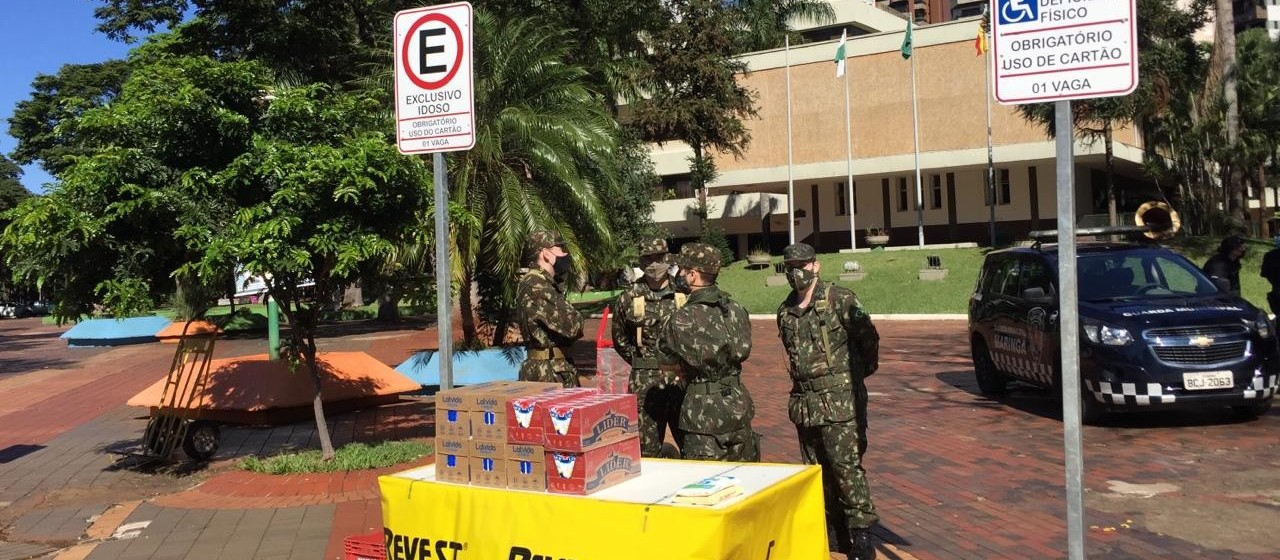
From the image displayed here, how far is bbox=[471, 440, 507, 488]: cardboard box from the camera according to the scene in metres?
4.22

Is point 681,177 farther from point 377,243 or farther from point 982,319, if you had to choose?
point 377,243

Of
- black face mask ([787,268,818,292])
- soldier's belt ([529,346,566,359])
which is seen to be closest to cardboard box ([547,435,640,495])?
black face mask ([787,268,818,292])

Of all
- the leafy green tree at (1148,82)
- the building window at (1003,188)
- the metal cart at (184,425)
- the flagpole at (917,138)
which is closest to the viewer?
the metal cart at (184,425)

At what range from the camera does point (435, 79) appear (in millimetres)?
4590

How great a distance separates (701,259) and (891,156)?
42743mm

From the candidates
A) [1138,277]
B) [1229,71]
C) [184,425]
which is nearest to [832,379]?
[1138,277]

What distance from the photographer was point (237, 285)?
901cm

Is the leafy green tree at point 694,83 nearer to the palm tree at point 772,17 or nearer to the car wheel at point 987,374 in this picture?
the palm tree at point 772,17

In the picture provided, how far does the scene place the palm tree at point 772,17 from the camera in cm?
5416

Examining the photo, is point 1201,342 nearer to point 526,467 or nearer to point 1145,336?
point 1145,336

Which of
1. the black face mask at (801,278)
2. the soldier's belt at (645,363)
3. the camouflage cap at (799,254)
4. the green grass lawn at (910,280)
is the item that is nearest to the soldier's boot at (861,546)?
the black face mask at (801,278)

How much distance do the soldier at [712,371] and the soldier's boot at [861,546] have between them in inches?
27.7

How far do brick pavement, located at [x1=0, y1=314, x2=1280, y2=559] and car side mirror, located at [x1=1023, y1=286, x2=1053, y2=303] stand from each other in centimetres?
119

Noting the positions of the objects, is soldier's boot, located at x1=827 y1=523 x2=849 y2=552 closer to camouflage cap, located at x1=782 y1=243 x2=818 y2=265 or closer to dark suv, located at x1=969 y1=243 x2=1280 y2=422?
camouflage cap, located at x1=782 y1=243 x2=818 y2=265
